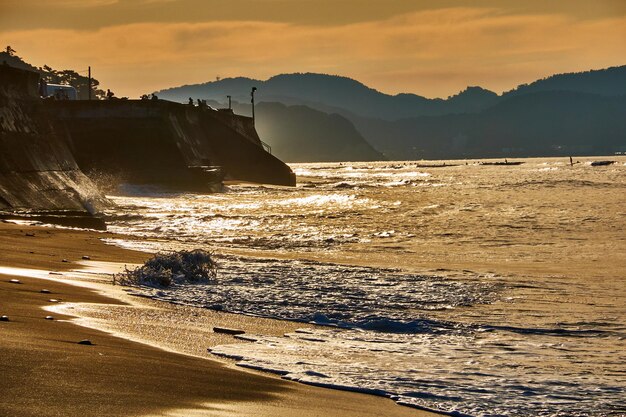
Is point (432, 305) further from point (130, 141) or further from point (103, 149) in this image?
point (130, 141)

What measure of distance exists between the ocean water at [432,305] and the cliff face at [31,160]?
211 cm

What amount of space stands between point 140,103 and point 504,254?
44487 mm

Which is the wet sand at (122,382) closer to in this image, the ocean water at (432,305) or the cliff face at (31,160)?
the ocean water at (432,305)

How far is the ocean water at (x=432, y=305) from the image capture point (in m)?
9.47

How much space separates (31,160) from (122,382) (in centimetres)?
2633

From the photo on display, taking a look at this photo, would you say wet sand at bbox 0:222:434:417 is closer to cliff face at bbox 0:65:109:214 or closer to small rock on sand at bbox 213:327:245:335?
small rock on sand at bbox 213:327:245:335

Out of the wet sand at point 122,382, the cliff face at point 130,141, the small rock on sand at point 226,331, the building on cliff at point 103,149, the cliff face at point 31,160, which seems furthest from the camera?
the cliff face at point 130,141

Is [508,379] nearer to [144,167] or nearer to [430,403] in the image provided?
[430,403]

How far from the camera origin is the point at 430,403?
8727 mm

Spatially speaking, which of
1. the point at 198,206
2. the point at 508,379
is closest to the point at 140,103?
the point at 198,206

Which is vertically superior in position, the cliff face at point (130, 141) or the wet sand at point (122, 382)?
the cliff face at point (130, 141)

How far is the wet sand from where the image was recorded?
669cm

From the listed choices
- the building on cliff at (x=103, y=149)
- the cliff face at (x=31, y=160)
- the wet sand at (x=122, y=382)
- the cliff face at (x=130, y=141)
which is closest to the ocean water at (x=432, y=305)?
the wet sand at (x=122, y=382)

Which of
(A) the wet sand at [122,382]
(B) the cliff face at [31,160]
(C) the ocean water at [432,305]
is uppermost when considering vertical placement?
(B) the cliff face at [31,160]
